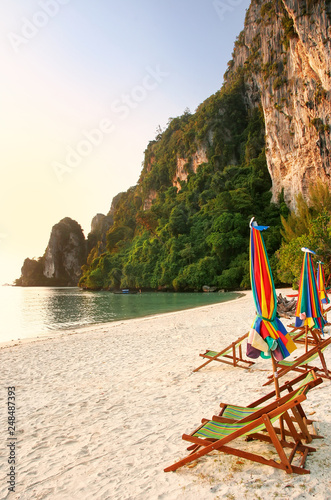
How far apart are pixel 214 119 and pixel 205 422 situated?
61243mm

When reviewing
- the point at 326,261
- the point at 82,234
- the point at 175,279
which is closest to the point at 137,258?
the point at 175,279

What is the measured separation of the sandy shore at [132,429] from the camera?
97.2 inches

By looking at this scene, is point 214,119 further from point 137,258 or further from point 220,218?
point 137,258

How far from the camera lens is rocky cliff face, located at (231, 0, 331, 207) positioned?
23.3m

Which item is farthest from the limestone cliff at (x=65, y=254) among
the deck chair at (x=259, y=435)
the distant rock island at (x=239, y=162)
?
the deck chair at (x=259, y=435)

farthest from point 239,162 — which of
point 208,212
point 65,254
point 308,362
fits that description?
→ point 65,254

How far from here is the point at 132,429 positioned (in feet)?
12.0

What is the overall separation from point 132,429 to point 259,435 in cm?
156

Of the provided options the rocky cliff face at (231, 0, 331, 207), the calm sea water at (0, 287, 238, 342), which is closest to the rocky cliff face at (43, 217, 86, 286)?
the calm sea water at (0, 287, 238, 342)

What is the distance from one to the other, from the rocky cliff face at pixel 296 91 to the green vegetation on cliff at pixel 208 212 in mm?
6093

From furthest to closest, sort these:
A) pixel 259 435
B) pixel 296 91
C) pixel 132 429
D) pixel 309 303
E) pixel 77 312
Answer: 1. pixel 296 91
2. pixel 77 312
3. pixel 309 303
4. pixel 132 429
5. pixel 259 435

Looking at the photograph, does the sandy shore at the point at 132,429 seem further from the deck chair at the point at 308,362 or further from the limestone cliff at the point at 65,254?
the limestone cliff at the point at 65,254

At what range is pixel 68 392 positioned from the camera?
17.2ft

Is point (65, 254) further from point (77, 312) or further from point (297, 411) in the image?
point (297, 411)
